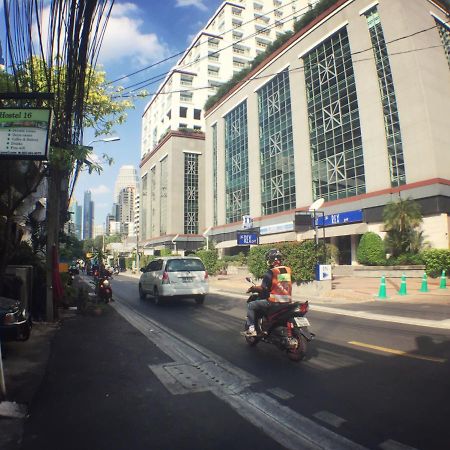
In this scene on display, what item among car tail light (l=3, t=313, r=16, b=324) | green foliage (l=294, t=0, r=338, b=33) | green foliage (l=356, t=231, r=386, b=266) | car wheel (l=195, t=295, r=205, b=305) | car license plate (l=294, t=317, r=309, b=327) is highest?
green foliage (l=294, t=0, r=338, b=33)

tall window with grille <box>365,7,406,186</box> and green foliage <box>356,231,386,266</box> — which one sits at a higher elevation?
tall window with grille <box>365,7,406,186</box>

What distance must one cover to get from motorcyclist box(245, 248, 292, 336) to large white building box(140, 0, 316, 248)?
61756mm

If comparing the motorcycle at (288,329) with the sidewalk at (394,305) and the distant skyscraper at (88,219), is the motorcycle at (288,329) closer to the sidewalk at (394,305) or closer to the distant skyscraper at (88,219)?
the sidewalk at (394,305)

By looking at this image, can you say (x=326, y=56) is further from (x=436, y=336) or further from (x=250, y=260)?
(x=436, y=336)

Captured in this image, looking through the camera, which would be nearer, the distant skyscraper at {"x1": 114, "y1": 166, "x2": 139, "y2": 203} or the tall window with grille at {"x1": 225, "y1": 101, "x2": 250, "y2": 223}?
the tall window with grille at {"x1": 225, "y1": 101, "x2": 250, "y2": 223}

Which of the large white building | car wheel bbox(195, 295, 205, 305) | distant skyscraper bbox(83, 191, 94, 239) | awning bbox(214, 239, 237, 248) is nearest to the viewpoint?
car wheel bbox(195, 295, 205, 305)

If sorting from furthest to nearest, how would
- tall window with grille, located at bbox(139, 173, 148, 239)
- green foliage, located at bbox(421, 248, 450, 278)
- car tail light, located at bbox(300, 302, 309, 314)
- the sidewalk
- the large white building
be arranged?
1. tall window with grille, located at bbox(139, 173, 148, 239)
2. the large white building
3. green foliage, located at bbox(421, 248, 450, 278)
4. the sidewalk
5. car tail light, located at bbox(300, 302, 309, 314)

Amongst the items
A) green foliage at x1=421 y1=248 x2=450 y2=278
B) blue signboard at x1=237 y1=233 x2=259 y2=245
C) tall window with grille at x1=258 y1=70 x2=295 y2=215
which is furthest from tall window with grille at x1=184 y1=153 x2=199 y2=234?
green foliage at x1=421 y1=248 x2=450 y2=278

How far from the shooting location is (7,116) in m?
5.71

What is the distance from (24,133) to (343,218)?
2876 centimetres

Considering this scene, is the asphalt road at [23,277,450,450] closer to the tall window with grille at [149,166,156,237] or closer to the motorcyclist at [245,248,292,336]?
the motorcyclist at [245,248,292,336]

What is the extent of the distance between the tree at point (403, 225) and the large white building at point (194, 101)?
46702mm

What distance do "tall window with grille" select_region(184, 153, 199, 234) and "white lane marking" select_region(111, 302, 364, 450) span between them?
6234cm

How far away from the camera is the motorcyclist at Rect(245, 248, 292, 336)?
6.65m
